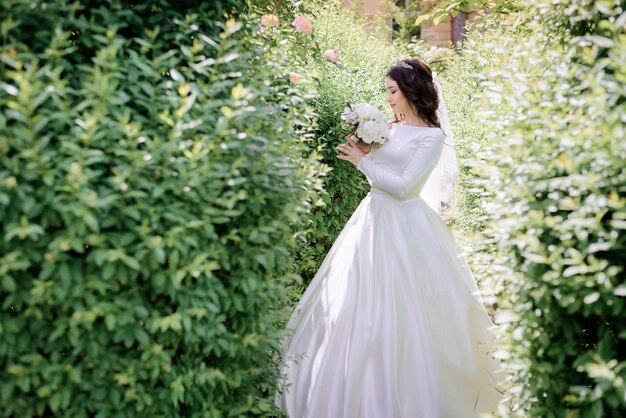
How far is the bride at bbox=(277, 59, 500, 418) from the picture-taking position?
3.77 m

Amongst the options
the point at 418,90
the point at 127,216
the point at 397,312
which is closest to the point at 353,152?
the point at 418,90

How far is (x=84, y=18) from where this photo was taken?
2414mm

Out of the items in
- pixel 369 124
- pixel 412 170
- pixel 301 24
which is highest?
pixel 301 24

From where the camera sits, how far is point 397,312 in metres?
3.90

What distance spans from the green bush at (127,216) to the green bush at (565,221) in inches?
37.0

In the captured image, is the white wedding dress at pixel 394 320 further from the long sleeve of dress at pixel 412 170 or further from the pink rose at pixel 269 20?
the pink rose at pixel 269 20

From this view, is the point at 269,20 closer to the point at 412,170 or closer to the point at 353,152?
the point at 353,152

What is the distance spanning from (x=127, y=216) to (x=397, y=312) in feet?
6.73

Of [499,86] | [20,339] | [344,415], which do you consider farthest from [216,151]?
[344,415]

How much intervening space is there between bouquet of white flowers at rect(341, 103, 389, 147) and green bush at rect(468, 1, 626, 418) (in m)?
1.27

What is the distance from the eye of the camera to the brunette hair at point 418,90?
4340 mm

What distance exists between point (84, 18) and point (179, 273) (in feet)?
3.30

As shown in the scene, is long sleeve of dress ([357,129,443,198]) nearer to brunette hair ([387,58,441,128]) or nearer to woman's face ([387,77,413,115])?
brunette hair ([387,58,441,128])

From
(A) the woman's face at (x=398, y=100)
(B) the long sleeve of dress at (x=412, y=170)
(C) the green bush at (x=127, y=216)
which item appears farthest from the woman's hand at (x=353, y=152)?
(C) the green bush at (x=127, y=216)
